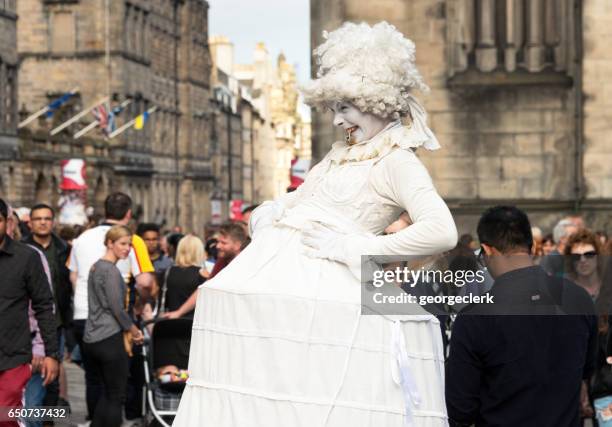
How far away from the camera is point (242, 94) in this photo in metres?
121

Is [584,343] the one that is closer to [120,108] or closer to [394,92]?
[394,92]

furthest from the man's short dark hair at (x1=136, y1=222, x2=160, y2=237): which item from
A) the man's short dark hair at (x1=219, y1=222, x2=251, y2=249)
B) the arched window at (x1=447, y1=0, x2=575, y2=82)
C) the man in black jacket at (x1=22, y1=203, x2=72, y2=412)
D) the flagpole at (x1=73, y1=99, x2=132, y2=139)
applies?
the flagpole at (x1=73, y1=99, x2=132, y2=139)

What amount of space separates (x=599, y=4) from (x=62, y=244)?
7.75 m

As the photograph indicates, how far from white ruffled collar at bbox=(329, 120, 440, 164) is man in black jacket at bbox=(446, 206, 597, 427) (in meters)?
0.42

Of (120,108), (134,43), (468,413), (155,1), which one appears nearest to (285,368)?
(468,413)

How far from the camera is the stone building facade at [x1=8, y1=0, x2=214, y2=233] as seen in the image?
233 ft

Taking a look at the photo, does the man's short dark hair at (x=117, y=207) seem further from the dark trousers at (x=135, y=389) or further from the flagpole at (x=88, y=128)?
the flagpole at (x=88, y=128)

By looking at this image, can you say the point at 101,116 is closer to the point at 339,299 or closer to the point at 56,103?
the point at 56,103

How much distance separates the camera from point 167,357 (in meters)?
10.8

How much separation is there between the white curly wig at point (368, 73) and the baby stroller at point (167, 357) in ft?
18.7

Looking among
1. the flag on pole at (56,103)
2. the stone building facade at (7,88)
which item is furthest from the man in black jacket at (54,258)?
the flag on pole at (56,103)

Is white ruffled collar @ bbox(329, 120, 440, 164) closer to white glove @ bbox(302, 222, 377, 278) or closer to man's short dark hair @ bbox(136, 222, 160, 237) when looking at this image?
white glove @ bbox(302, 222, 377, 278)

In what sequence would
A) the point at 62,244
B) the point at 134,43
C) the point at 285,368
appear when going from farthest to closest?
the point at 134,43 → the point at 62,244 → the point at 285,368

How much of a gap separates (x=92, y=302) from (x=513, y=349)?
232 inches
